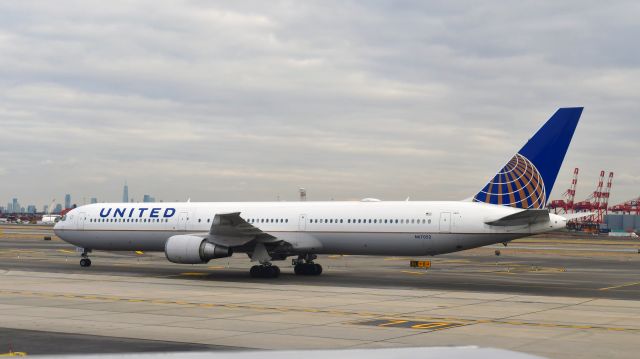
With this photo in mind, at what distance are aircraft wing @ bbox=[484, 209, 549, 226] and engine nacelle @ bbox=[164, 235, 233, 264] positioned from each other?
11.6 m

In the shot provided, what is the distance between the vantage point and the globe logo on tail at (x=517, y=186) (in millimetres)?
30484

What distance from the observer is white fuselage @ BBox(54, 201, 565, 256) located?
98.4 feet

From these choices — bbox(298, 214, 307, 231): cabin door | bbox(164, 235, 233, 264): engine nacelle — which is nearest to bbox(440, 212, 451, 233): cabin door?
bbox(298, 214, 307, 231): cabin door

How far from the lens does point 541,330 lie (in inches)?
656

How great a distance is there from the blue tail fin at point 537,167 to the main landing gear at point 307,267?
8.49 metres

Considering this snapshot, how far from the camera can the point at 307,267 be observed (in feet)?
113

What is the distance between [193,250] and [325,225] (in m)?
5.90

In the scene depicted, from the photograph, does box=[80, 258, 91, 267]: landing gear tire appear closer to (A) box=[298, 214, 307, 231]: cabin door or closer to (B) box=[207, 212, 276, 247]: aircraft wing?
(B) box=[207, 212, 276, 247]: aircraft wing

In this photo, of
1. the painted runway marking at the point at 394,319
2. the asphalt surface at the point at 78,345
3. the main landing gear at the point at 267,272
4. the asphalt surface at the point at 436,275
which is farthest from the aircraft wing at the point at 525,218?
the asphalt surface at the point at 78,345

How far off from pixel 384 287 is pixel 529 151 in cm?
847

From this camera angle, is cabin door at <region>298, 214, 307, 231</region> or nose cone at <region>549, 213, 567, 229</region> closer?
nose cone at <region>549, 213, 567, 229</region>

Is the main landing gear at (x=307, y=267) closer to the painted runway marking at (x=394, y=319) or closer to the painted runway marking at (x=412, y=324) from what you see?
the painted runway marking at (x=394, y=319)

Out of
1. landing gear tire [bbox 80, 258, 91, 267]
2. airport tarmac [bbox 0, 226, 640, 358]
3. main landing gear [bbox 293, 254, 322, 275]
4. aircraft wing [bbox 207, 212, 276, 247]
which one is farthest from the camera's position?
landing gear tire [bbox 80, 258, 91, 267]

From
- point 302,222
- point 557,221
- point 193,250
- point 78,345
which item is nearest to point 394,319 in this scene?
point 78,345
